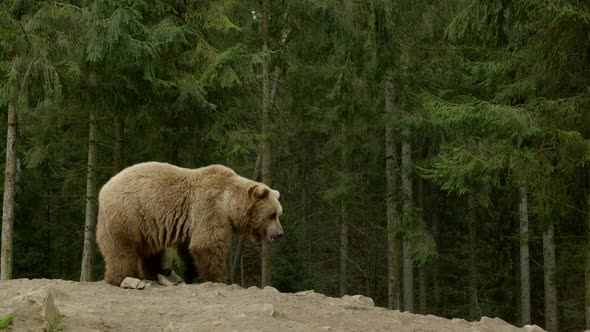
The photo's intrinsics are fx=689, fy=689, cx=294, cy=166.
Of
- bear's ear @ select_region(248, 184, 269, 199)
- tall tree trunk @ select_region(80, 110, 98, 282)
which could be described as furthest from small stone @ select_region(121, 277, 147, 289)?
tall tree trunk @ select_region(80, 110, 98, 282)

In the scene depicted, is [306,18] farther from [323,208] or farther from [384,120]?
[323,208]

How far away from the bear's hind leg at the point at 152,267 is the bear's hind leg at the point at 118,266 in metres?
0.59

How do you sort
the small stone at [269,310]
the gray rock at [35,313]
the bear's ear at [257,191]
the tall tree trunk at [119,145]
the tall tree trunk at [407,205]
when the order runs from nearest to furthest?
the gray rock at [35,313] → the small stone at [269,310] → the bear's ear at [257,191] → the tall tree trunk at [119,145] → the tall tree trunk at [407,205]

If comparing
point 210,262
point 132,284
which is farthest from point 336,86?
point 132,284

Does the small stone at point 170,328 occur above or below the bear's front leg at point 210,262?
below

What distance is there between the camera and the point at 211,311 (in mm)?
6191

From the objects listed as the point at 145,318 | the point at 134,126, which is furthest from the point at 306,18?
the point at 145,318

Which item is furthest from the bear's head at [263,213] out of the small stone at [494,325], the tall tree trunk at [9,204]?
the tall tree trunk at [9,204]

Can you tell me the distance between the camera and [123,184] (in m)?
8.48

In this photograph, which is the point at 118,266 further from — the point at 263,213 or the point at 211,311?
the point at 211,311

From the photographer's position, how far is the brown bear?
841 cm

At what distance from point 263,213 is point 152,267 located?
164 cm

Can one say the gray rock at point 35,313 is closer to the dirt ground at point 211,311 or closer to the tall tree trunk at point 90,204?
the dirt ground at point 211,311

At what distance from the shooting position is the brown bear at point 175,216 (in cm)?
841
